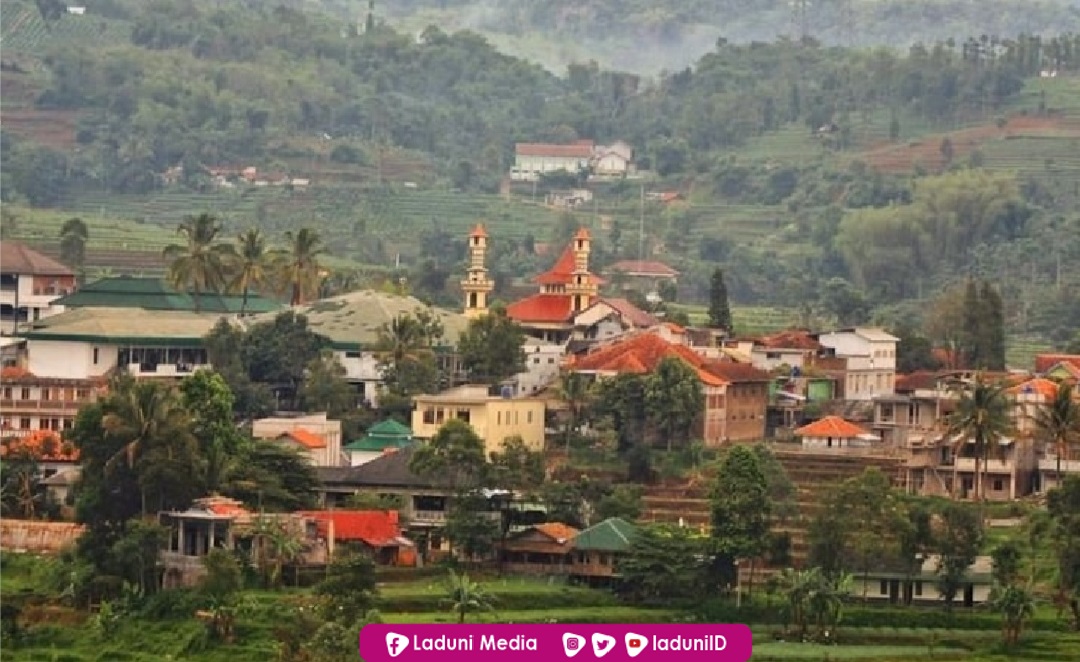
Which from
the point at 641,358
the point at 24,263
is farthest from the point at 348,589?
the point at 24,263

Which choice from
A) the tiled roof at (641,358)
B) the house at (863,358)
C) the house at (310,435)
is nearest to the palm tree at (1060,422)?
the tiled roof at (641,358)

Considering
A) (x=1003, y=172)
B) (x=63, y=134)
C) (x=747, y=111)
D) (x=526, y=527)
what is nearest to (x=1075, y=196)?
(x=1003, y=172)

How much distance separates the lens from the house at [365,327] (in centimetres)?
6688

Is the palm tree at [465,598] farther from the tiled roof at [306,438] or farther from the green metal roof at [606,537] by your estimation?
the tiled roof at [306,438]

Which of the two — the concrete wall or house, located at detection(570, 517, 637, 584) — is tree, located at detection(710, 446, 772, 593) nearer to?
house, located at detection(570, 517, 637, 584)

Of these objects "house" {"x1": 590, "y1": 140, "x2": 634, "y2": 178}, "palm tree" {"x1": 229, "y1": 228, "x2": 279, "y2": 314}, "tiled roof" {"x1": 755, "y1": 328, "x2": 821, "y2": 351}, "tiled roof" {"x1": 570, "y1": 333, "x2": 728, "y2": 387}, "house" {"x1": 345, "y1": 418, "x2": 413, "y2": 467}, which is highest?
"house" {"x1": 590, "y1": 140, "x2": 634, "y2": 178}

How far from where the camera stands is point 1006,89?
135 metres

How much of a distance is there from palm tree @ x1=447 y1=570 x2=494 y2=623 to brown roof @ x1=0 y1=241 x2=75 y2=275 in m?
26.1

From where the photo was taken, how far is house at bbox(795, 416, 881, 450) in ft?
203

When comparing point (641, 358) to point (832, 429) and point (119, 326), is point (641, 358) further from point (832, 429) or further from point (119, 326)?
point (119, 326)

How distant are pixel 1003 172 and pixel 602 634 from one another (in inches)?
3889

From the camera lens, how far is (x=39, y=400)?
6256cm

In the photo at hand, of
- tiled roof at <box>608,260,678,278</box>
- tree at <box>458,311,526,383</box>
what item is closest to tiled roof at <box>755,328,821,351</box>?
tree at <box>458,311,526,383</box>

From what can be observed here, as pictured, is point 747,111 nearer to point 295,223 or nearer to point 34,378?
point 295,223
